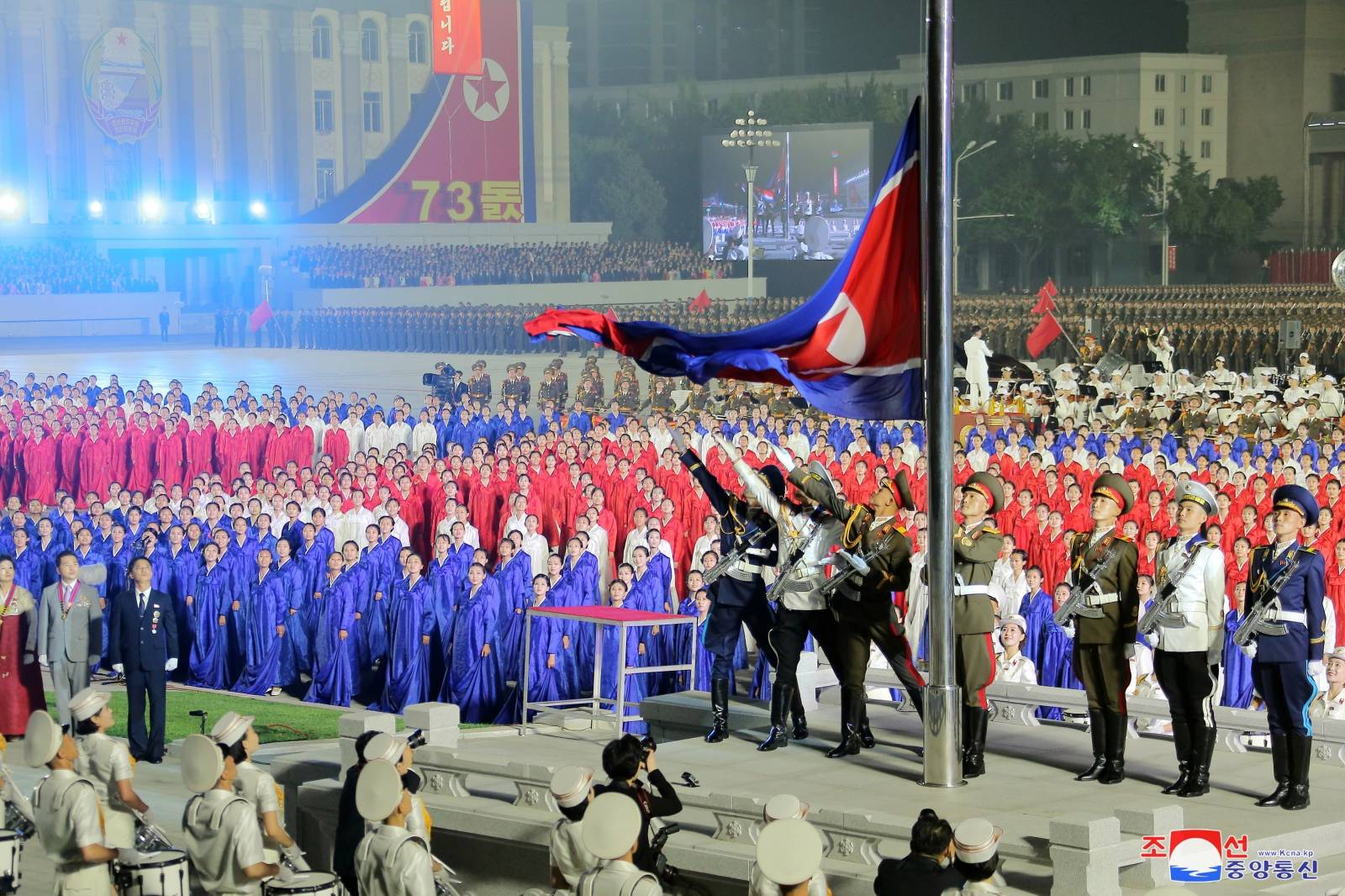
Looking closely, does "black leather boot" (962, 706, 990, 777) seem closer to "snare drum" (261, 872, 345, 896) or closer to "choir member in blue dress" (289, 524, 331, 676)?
"snare drum" (261, 872, 345, 896)

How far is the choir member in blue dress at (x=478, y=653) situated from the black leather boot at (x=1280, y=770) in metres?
7.71

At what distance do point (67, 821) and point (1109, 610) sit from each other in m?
4.65

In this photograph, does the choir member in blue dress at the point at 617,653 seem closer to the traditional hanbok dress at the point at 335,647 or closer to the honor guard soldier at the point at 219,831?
the traditional hanbok dress at the point at 335,647

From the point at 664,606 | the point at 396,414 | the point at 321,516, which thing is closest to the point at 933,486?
the point at 664,606

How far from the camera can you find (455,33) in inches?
2094

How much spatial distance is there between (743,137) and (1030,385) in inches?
1046

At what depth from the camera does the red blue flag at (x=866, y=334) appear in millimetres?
9438

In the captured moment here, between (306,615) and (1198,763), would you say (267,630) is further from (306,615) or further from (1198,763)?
(1198,763)

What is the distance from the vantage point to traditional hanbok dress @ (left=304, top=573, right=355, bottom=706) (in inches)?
634

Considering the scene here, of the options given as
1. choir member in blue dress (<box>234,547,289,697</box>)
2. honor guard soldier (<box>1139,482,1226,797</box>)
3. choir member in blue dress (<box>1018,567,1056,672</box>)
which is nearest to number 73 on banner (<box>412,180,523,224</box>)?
choir member in blue dress (<box>234,547,289,697</box>)

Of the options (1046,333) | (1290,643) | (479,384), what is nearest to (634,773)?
(1290,643)

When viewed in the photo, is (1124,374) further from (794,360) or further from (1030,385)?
(794,360)

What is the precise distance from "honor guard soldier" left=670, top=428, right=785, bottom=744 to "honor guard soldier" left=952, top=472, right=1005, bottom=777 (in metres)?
1.22

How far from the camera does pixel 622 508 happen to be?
18953 millimetres
